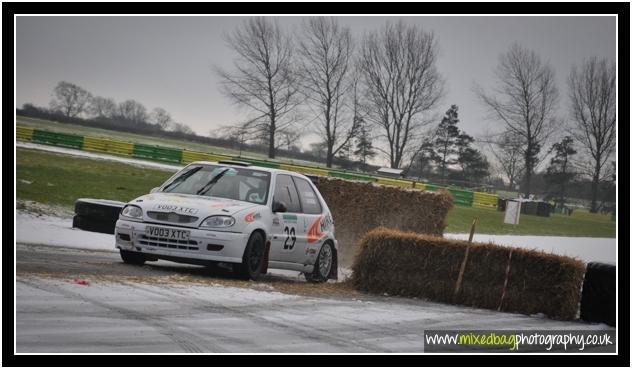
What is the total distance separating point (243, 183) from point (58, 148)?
98.0 feet

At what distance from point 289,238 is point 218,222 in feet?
4.85

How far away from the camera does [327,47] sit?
177 ft

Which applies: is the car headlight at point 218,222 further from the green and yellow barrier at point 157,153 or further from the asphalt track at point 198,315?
the green and yellow barrier at point 157,153

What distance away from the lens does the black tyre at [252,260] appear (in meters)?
10.7

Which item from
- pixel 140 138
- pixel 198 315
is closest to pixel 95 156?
pixel 140 138

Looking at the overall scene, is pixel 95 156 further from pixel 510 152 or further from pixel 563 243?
pixel 510 152

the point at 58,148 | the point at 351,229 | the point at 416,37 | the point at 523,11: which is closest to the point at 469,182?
the point at 416,37

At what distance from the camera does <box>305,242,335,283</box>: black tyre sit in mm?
12578

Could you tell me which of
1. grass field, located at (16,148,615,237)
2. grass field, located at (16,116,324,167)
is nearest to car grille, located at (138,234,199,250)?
grass field, located at (16,148,615,237)

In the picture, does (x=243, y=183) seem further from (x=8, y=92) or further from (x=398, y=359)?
(x=398, y=359)

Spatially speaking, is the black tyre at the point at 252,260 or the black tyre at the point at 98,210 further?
the black tyre at the point at 98,210

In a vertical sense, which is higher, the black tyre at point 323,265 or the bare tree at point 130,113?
the bare tree at point 130,113

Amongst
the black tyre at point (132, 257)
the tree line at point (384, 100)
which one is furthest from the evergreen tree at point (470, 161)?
the black tyre at point (132, 257)

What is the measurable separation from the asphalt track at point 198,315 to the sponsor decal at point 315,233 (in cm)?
101
